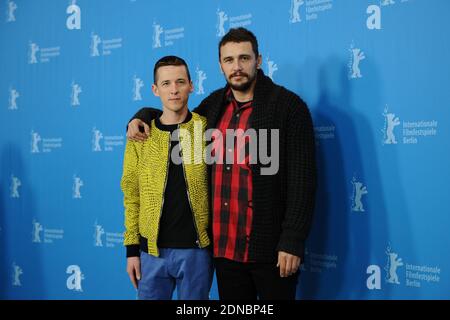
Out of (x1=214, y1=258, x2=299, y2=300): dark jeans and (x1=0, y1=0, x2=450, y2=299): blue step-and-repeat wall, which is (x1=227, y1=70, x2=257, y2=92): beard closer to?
(x1=0, y1=0, x2=450, y2=299): blue step-and-repeat wall

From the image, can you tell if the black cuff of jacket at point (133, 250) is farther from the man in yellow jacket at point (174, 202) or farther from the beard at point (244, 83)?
the beard at point (244, 83)

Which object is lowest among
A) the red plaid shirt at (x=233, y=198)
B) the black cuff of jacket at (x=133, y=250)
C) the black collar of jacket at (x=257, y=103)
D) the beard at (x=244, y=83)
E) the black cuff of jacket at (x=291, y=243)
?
the black cuff of jacket at (x=133, y=250)

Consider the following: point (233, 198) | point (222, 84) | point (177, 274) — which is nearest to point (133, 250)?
point (177, 274)

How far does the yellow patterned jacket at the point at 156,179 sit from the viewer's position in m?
1.92

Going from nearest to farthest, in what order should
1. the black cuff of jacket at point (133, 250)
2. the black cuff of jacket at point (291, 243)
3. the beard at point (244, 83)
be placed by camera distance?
the black cuff of jacket at point (291, 243), the beard at point (244, 83), the black cuff of jacket at point (133, 250)

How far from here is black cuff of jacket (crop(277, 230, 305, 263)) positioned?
1781 mm

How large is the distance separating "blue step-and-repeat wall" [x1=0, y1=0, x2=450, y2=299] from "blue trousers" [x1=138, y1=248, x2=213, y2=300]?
25.2 inches

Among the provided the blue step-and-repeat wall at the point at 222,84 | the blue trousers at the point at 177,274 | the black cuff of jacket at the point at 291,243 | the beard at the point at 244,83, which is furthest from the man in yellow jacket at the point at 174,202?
the blue step-and-repeat wall at the point at 222,84

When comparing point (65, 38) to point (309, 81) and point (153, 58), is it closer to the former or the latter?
point (153, 58)

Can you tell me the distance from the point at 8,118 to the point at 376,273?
8.45ft

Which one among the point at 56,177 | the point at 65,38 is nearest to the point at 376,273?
the point at 56,177

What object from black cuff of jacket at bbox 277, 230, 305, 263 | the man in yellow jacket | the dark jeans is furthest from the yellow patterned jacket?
black cuff of jacket at bbox 277, 230, 305, 263

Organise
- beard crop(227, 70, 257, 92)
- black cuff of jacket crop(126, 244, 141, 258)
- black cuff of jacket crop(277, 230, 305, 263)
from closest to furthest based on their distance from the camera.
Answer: black cuff of jacket crop(277, 230, 305, 263), beard crop(227, 70, 257, 92), black cuff of jacket crop(126, 244, 141, 258)

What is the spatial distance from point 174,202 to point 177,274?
28cm
